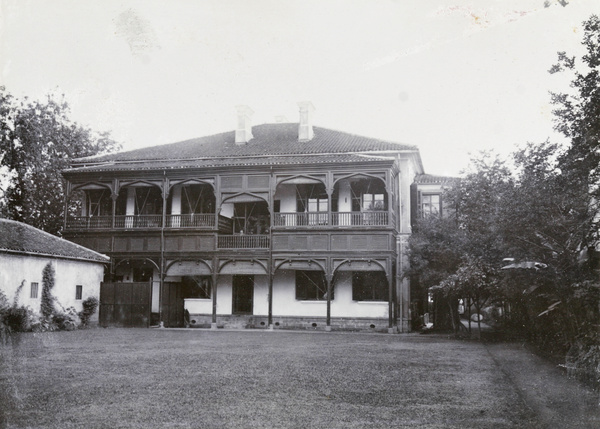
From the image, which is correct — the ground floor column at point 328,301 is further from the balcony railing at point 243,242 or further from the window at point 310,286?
the balcony railing at point 243,242

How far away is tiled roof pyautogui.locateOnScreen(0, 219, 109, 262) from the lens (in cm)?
2030

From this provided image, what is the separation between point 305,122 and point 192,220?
23.7 feet

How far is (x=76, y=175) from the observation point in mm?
26453

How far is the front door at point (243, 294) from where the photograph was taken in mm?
25969

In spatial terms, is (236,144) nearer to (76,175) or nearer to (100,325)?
(76,175)

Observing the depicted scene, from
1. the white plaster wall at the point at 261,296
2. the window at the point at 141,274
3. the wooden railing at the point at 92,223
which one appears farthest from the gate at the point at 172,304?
the wooden railing at the point at 92,223

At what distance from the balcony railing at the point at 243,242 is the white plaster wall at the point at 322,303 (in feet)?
5.86

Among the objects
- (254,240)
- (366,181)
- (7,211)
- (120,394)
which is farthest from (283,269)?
(120,394)

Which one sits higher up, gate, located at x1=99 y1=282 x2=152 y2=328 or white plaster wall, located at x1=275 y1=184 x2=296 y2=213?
white plaster wall, located at x1=275 y1=184 x2=296 y2=213

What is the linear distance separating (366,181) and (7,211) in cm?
1910

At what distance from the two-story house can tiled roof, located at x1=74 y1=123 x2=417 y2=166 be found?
127 mm

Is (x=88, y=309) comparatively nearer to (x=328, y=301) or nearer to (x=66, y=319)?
(x=66, y=319)

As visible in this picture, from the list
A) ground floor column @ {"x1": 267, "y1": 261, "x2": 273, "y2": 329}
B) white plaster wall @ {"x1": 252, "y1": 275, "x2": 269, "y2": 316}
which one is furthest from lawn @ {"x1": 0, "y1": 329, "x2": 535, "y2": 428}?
white plaster wall @ {"x1": 252, "y1": 275, "x2": 269, "y2": 316}

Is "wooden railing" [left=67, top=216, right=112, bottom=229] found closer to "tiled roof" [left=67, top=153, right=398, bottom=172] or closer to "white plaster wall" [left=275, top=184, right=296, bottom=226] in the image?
"tiled roof" [left=67, top=153, right=398, bottom=172]
